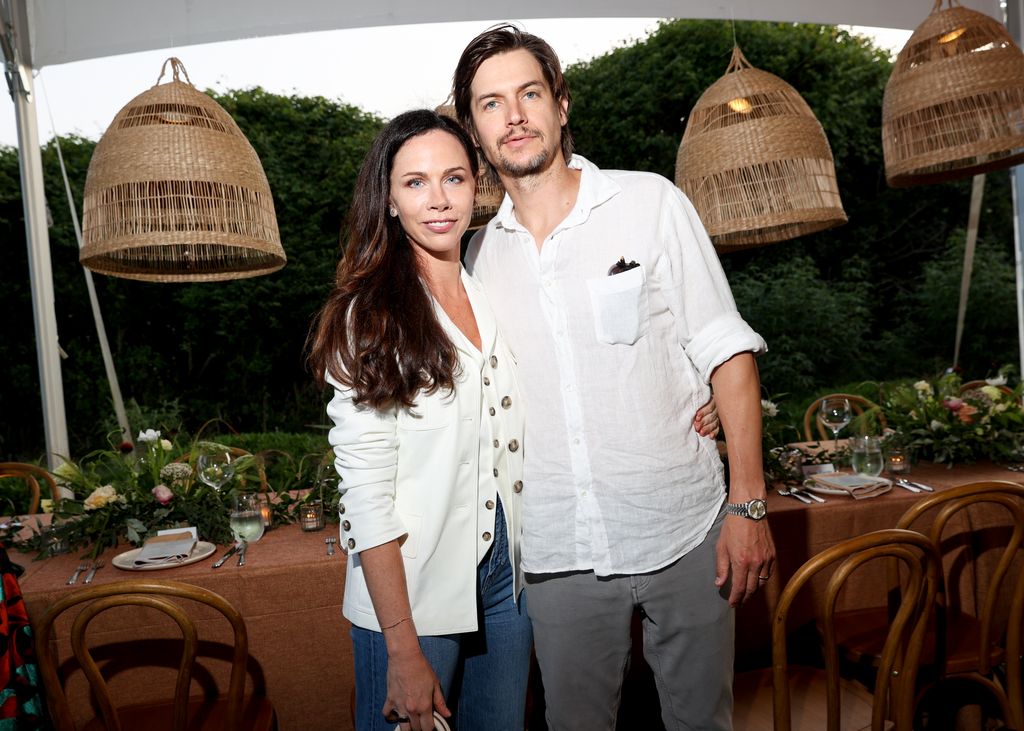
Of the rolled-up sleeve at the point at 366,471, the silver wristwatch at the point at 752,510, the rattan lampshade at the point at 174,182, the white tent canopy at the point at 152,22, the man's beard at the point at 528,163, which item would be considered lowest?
the silver wristwatch at the point at 752,510

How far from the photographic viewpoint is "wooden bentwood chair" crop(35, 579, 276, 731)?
1.61 metres

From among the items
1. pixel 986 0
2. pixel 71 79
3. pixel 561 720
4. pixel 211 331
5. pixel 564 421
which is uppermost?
pixel 71 79

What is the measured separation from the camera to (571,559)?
1.52 meters

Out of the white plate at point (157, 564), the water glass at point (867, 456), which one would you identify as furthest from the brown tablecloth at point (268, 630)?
the water glass at point (867, 456)

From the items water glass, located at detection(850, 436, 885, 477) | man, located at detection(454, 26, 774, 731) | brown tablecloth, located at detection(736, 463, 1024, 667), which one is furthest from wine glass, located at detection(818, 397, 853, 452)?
man, located at detection(454, 26, 774, 731)

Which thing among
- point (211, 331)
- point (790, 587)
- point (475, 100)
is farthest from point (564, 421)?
point (211, 331)

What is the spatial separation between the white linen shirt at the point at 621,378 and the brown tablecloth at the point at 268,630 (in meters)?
0.95

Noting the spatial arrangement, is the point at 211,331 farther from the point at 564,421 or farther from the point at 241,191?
the point at 564,421

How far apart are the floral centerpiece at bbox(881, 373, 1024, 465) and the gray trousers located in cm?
201

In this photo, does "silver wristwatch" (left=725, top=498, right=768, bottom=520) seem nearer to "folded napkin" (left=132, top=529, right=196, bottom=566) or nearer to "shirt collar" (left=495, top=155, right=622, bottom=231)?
"shirt collar" (left=495, top=155, right=622, bottom=231)

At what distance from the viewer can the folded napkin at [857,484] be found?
2666 mm

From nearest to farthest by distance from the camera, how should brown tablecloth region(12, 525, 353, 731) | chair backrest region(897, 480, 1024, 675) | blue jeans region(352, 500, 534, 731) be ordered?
blue jeans region(352, 500, 534, 731) < chair backrest region(897, 480, 1024, 675) < brown tablecloth region(12, 525, 353, 731)

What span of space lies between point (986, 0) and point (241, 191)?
16.2 ft

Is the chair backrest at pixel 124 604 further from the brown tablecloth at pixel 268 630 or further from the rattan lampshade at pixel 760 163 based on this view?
the rattan lampshade at pixel 760 163
